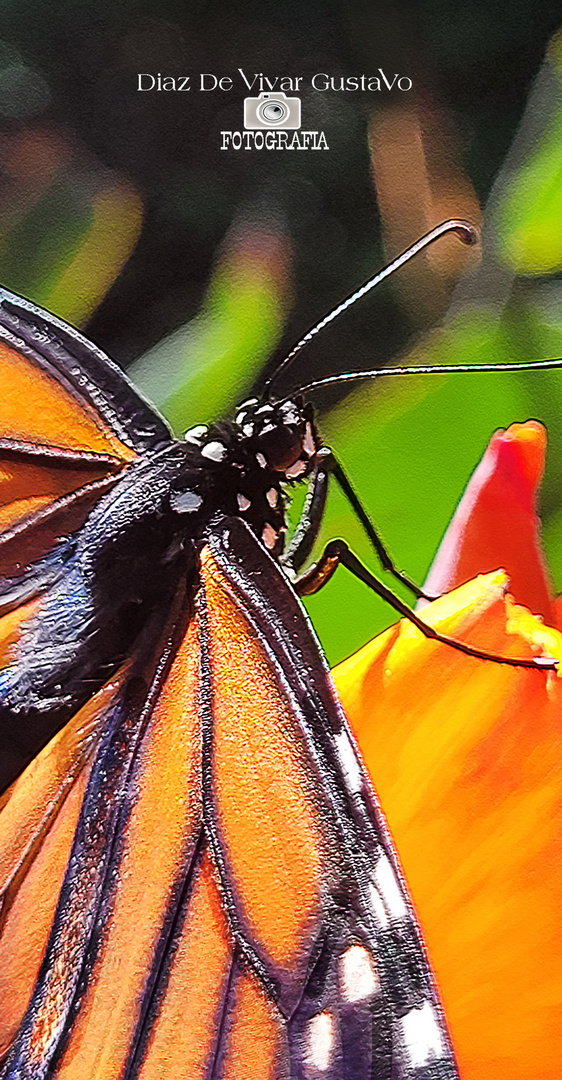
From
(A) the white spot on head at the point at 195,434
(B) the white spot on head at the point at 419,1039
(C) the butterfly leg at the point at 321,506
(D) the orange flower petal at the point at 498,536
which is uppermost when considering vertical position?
(A) the white spot on head at the point at 195,434

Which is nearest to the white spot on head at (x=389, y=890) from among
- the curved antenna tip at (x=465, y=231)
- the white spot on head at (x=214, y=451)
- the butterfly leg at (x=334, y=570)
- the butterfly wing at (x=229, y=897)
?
the butterfly wing at (x=229, y=897)

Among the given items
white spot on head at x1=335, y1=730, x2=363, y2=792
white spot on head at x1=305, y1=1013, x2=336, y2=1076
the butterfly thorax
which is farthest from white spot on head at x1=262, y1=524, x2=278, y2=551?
white spot on head at x1=305, y1=1013, x2=336, y2=1076

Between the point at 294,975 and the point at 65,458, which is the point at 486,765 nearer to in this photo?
the point at 294,975

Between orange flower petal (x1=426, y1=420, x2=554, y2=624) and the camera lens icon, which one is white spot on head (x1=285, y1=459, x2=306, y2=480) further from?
the camera lens icon

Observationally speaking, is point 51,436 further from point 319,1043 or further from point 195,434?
point 319,1043

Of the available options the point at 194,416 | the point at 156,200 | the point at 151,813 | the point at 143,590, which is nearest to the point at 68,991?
the point at 151,813

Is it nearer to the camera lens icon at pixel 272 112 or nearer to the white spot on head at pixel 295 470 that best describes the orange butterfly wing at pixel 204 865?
the white spot on head at pixel 295 470
